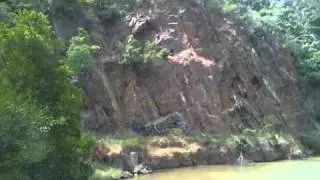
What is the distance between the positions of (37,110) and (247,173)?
1125 cm

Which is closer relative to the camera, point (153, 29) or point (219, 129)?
point (219, 129)

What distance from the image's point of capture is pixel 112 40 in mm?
32500

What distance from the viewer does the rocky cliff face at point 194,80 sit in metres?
29.3

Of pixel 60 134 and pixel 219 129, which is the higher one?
A: pixel 219 129

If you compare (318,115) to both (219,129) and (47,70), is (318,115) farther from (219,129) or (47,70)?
(47,70)

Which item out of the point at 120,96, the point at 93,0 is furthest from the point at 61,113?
the point at 93,0

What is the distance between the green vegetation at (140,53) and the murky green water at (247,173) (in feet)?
27.4

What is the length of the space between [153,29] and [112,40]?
2.73 meters

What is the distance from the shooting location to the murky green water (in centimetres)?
1986

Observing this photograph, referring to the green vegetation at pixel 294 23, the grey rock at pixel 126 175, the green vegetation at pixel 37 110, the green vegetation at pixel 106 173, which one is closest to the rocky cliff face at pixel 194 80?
the green vegetation at pixel 294 23

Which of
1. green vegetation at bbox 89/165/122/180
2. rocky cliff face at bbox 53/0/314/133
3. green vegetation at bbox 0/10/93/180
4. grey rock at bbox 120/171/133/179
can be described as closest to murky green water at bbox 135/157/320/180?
grey rock at bbox 120/171/133/179

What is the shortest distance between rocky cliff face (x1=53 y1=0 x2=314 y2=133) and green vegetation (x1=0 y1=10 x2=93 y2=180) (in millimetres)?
12085

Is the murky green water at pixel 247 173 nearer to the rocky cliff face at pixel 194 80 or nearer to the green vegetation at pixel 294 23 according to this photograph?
the rocky cliff face at pixel 194 80

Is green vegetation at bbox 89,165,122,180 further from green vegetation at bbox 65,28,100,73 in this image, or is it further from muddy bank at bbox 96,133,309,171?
green vegetation at bbox 65,28,100,73
